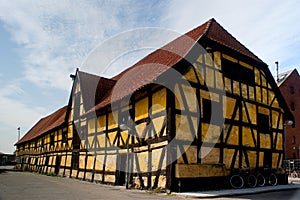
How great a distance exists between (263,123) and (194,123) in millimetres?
5292

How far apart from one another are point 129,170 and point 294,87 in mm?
29263

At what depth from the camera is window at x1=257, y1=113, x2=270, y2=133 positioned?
15.3 metres

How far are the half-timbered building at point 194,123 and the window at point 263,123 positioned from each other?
0.16 ft

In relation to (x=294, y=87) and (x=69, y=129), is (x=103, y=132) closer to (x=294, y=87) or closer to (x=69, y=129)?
(x=69, y=129)

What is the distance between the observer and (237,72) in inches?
579

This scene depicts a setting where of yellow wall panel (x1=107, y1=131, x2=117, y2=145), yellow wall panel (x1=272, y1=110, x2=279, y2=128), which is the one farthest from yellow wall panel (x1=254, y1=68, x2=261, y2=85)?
yellow wall panel (x1=107, y1=131, x2=117, y2=145)

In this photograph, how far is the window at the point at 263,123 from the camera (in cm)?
1526

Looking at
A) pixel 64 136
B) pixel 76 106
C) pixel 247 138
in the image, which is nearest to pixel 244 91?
pixel 247 138

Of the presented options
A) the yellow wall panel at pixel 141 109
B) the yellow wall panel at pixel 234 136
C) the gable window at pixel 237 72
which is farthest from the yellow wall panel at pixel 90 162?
the gable window at pixel 237 72

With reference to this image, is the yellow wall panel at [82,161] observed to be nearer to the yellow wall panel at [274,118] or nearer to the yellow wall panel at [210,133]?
the yellow wall panel at [210,133]

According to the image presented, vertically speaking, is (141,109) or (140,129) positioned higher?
(141,109)

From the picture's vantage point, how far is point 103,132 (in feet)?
53.1

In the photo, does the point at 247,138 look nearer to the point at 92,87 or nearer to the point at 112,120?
the point at 112,120

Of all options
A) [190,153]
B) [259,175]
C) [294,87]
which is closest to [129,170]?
[190,153]
